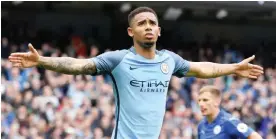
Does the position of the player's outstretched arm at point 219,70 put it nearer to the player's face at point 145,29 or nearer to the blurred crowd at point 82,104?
the player's face at point 145,29

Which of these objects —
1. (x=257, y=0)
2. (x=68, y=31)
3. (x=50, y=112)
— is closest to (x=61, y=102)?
(x=50, y=112)

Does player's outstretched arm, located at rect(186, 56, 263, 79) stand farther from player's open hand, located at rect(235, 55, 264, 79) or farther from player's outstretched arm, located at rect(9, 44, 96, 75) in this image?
player's outstretched arm, located at rect(9, 44, 96, 75)

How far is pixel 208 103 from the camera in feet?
30.5

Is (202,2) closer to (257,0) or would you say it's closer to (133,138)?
(257,0)

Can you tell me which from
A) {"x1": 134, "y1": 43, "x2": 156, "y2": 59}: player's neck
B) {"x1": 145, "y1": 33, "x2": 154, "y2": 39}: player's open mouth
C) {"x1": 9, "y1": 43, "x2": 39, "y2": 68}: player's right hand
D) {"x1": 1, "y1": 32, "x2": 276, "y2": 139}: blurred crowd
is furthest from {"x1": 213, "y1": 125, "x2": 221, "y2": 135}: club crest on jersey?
{"x1": 1, "y1": 32, "x2": 276, "y2": 139}: blurred crowd

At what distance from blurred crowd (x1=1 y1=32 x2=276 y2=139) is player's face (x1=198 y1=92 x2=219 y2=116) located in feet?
18.9

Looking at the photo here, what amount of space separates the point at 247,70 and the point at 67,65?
1709 millimetres

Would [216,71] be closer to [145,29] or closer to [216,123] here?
[145,29]

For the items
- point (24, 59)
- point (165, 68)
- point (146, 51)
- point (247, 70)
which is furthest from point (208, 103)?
point (24, 59)

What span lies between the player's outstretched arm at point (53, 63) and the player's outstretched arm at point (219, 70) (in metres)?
0.97

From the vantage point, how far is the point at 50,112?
15.3 meters

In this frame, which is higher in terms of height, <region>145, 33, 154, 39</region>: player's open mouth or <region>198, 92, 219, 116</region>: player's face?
<region>145, 33, 154, 39</region>: player's open mouth

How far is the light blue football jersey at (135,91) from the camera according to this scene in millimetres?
6574

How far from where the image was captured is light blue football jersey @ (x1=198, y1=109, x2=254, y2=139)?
8.91 metres
